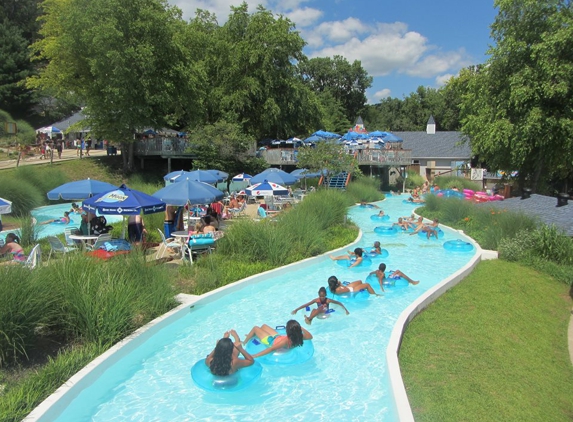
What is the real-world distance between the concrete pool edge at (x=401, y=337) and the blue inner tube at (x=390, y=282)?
1.25m

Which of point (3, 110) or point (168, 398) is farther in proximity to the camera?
point (3, 110)

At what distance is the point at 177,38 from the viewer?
3312 centimetres

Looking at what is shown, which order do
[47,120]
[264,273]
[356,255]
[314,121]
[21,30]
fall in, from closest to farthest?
[264,273], [356,255], [314,121], [21,30], [47,120]

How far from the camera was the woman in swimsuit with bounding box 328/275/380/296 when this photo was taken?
10.2 metres

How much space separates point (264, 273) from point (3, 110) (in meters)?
45.8

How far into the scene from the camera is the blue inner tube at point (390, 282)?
11.6 m

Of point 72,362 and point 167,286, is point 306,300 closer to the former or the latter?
point 167,286

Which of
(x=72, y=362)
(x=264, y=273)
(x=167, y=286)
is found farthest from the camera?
(x=264, y=273)

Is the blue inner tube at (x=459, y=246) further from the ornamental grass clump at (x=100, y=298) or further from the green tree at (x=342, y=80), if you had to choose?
the green tree at (x=342, y=80)

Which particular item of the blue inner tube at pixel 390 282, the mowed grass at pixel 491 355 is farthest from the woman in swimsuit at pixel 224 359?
the blue inner tube at pixel 390 282

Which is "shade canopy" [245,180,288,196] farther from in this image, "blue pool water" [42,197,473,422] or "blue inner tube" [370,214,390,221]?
"blue pool water" [42,197,473,422]

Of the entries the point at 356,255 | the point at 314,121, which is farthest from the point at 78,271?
the point at 314,121

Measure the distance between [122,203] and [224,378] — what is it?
6095mm

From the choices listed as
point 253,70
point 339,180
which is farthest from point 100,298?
point 253,70
